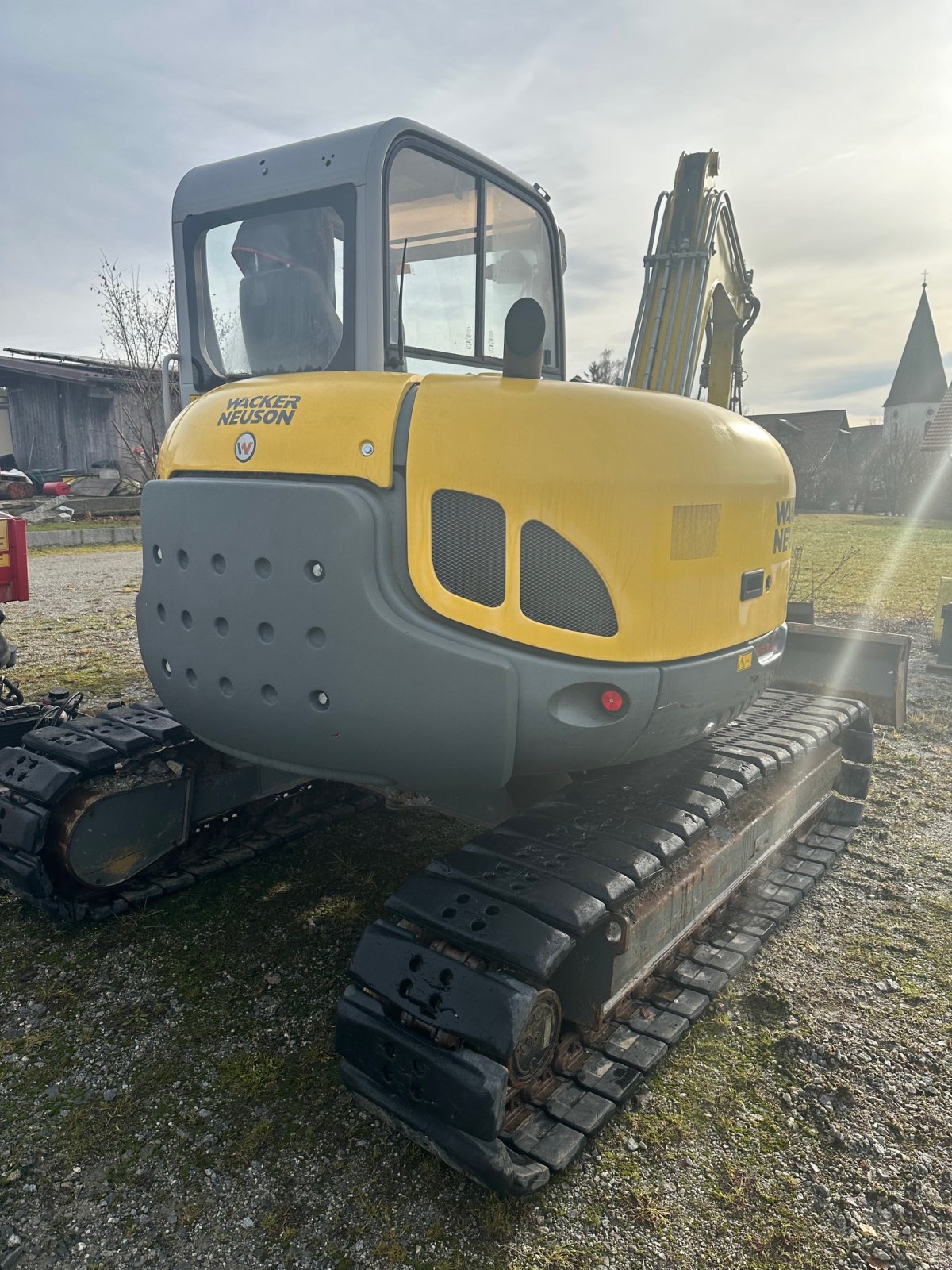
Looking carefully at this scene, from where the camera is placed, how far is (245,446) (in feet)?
8.41

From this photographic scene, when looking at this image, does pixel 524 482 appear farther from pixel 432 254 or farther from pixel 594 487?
pixel 432 254

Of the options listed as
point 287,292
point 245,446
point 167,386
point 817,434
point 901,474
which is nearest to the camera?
point 245,446

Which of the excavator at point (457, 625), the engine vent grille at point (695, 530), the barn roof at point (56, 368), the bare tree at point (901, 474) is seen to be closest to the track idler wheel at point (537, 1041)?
the excavator at point (457, 625)

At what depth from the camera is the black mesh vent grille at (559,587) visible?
241 centimetres

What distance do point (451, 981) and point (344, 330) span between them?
6.14ft

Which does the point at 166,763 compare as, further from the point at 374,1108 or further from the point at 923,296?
the point at 923,296

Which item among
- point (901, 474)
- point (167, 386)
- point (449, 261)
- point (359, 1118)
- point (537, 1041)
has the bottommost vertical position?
point (359, 1118)

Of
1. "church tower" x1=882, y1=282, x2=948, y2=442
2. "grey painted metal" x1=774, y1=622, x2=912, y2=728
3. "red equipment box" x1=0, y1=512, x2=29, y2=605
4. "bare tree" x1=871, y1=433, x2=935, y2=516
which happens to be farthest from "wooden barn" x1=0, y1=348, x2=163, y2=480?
"church tower" x1=882, y1=282, x2=948, y2=442

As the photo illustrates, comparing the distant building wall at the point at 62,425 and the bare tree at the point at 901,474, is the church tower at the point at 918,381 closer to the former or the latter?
the bare tree at the point at 901,474

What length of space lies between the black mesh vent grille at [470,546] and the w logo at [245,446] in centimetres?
58

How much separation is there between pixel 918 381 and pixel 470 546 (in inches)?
2886

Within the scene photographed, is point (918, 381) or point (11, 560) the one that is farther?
point (918, 381)

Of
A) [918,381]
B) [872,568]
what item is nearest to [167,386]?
[872,568]

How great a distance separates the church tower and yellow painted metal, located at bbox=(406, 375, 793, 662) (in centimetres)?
6818
